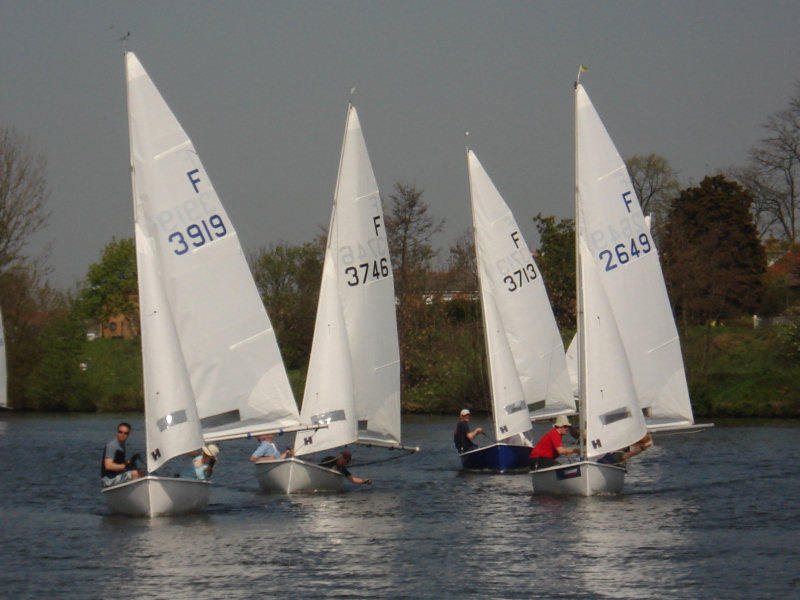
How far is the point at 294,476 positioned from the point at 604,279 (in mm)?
6236

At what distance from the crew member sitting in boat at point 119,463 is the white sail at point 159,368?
343 mm

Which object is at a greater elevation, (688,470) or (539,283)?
(539,283)

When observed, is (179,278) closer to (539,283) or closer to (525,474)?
(525,474)

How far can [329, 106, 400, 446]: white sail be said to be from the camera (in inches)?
878

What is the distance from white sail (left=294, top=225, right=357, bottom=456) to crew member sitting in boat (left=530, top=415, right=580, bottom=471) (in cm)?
321

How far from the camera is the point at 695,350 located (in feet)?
149

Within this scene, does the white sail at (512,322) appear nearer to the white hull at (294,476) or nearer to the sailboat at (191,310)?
the white hull at (294,476)

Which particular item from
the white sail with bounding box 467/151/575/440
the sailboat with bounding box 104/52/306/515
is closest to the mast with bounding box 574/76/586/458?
the sailboat with bounding box 104/52/306/515

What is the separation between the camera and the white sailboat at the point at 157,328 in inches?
655

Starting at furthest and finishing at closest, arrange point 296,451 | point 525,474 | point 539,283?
point 539,283, point 525,474, point 296,451

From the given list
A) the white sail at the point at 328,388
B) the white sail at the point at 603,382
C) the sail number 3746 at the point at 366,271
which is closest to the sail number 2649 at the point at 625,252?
the white sail at the point at 603,382

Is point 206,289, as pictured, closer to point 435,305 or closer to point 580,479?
point 580,479

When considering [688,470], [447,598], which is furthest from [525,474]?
[447,598]

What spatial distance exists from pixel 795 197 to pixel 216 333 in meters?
53.5
